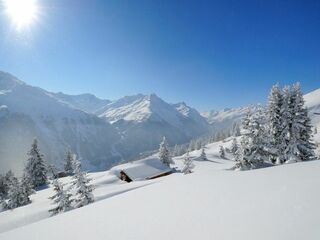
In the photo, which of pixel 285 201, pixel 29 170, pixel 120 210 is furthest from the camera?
pixel 29 170

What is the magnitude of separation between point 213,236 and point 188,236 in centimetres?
60

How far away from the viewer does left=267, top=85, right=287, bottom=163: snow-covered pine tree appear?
33594 mm

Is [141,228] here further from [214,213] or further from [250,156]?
[250,156]

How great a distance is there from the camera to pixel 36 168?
59.0m

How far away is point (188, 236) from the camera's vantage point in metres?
5.55

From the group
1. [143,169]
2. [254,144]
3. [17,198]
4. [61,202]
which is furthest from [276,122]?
[17,198]

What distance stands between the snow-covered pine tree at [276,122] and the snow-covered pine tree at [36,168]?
2041 inches

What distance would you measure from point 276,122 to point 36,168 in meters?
53.9

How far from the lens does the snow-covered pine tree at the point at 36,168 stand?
192ft

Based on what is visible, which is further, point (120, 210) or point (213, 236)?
point (120, 210)

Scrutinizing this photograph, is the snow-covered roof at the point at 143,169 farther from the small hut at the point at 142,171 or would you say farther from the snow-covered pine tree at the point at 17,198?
the snow-covered pine tree at the point at 17,198

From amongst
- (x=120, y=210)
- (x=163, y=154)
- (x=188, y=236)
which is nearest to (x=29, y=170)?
(x=163, y=154)

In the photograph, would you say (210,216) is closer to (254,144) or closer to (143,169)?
(254,144)

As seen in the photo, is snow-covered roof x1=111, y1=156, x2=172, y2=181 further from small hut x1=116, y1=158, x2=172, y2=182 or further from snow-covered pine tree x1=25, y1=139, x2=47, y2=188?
snow-covered pine tree x1=25, y1=139, x2=47, y2=188
